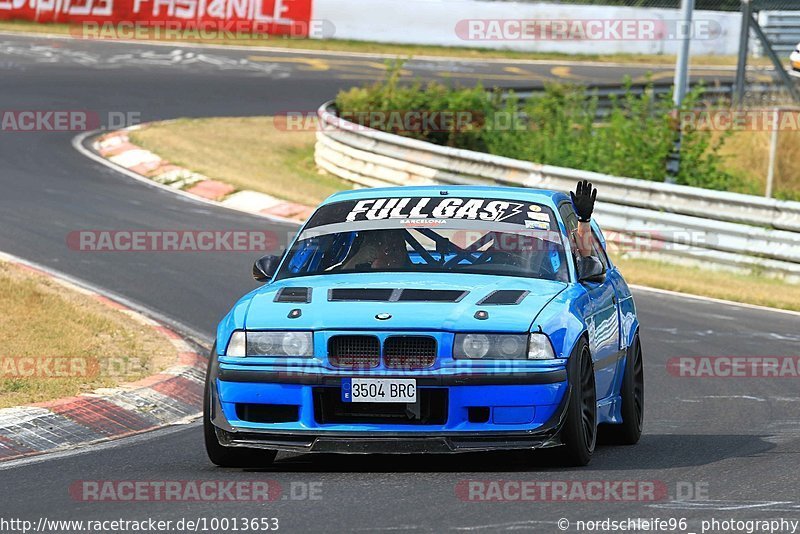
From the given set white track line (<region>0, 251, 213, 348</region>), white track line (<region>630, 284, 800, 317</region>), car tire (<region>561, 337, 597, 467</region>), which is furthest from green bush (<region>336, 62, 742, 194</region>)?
car tire (<region>561, 337, 597, 467</region>)

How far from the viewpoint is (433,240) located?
28.3ft

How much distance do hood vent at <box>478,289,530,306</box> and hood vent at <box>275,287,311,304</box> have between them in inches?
35.3

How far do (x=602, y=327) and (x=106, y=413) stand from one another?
10.4 ft

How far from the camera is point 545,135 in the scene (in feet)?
79.5

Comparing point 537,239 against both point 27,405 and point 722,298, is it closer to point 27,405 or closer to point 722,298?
point 27,405

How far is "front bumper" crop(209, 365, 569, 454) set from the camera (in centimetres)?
701

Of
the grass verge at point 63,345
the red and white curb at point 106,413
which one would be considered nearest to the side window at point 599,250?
the red and white curb at point 106,413

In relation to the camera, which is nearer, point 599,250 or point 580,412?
point 580,412
